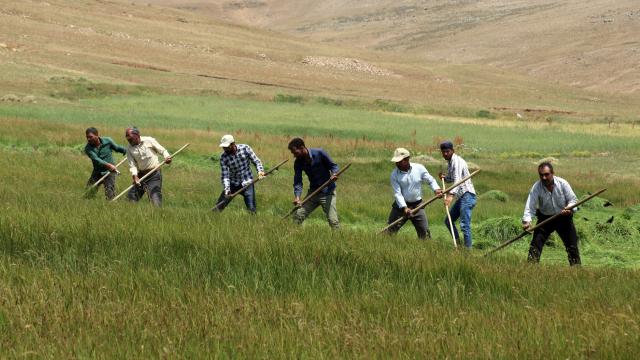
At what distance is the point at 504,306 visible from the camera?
7.46 m

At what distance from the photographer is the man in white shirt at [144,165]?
1544 centimetres

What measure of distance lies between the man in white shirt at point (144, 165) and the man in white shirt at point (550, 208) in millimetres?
6260

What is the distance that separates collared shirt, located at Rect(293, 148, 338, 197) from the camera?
45.1 ft

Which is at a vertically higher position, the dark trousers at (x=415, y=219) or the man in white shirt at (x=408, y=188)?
the man in white shirt at (x=408, y=188)

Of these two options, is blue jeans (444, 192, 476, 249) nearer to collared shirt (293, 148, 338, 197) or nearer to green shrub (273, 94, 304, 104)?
collared shirt (293, 148, 338, 197)

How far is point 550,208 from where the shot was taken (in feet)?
39.2

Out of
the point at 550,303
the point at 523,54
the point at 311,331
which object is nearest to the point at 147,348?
the point at 311,331

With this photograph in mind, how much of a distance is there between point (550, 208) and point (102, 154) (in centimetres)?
816

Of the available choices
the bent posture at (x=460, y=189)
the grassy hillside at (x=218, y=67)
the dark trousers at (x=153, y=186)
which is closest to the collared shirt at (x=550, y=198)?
the bent posture at (x=460, y=189)

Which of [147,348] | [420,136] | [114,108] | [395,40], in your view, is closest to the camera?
[147,348]

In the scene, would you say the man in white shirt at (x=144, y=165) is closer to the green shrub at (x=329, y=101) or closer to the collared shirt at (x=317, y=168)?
the collared shirt at (x=317, y=168)

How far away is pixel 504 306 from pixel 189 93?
5846 centimetres

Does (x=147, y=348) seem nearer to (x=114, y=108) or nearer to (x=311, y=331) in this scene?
(x=311, y=331)

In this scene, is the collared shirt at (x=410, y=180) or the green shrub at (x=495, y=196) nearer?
the collared shirt at (x=410, y=180)
